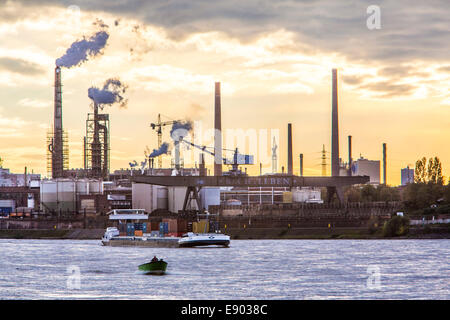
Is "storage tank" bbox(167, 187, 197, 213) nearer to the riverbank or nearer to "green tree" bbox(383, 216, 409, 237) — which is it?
the riverbank

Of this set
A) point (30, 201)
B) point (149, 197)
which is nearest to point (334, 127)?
point (149, 197)

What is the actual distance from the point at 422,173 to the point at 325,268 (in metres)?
117

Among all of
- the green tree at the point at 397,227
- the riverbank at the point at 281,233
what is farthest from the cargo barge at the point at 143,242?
the green tree at the point at 397,227

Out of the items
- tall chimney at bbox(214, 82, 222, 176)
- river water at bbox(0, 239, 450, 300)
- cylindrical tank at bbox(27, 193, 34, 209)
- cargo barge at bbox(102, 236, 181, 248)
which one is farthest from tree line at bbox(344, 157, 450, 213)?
cylindrical tank at bbox(27, 193, 34, 209)

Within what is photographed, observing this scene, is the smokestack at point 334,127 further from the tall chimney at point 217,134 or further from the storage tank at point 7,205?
the storage tank at point 7,205

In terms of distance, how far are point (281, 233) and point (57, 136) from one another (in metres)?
72.3

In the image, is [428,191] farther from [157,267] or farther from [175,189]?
[157,267]

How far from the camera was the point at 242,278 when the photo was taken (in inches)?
1984

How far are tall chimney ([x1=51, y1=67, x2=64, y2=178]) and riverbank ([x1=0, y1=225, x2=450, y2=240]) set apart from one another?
32485 mm

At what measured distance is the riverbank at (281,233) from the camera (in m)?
114

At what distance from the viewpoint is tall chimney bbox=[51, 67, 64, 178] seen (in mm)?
174125

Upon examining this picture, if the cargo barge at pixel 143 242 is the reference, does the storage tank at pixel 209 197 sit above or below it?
above

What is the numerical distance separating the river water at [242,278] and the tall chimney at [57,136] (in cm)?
10569
